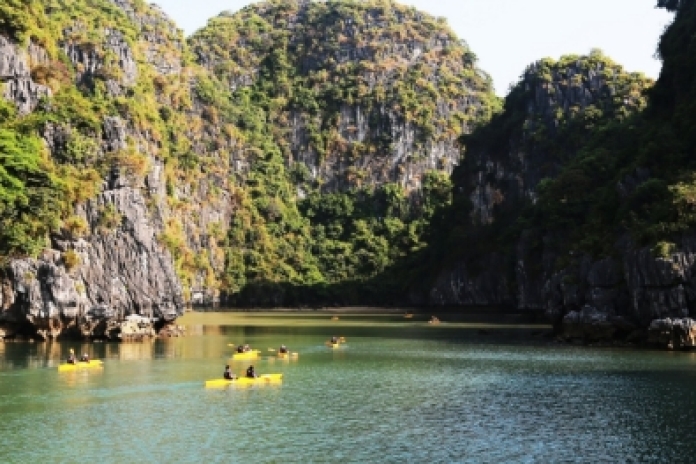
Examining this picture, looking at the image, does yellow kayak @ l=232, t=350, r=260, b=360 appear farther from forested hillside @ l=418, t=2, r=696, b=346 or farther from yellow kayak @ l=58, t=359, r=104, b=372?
forested hillside @ l=418, t=2, r=696, b=346

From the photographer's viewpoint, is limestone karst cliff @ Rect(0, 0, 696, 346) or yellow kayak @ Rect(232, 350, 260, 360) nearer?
yellow kayak @ Rect(232, 350, 260, 360)

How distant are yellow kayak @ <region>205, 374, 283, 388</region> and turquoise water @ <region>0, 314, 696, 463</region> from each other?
0.55 m

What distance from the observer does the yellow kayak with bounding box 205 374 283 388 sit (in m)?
37.6

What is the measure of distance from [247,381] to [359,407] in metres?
8.34

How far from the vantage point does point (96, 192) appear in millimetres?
61719

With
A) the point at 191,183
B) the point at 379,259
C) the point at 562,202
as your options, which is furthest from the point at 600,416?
the point at 379,259

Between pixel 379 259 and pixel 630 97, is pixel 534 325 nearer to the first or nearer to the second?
pixel 630 97

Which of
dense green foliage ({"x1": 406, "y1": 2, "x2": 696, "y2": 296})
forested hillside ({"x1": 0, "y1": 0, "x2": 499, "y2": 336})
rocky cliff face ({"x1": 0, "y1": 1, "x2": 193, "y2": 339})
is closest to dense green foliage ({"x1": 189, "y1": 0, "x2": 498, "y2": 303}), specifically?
forested hillside ({"x1": 0, "y1": 0, "x2": 499, "y2": 336})

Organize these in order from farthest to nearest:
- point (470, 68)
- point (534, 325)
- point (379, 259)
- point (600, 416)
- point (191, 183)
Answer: point (470, 68)
point (379, 259)
point (191, 183)
point (534, 325)
point (600, 416)

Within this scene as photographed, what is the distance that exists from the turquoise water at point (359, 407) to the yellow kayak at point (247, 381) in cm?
55

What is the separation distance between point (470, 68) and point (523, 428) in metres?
169

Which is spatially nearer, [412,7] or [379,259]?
[379,259]

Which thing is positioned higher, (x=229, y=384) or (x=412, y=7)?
(x=412, y=7)

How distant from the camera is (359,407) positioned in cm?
3209
